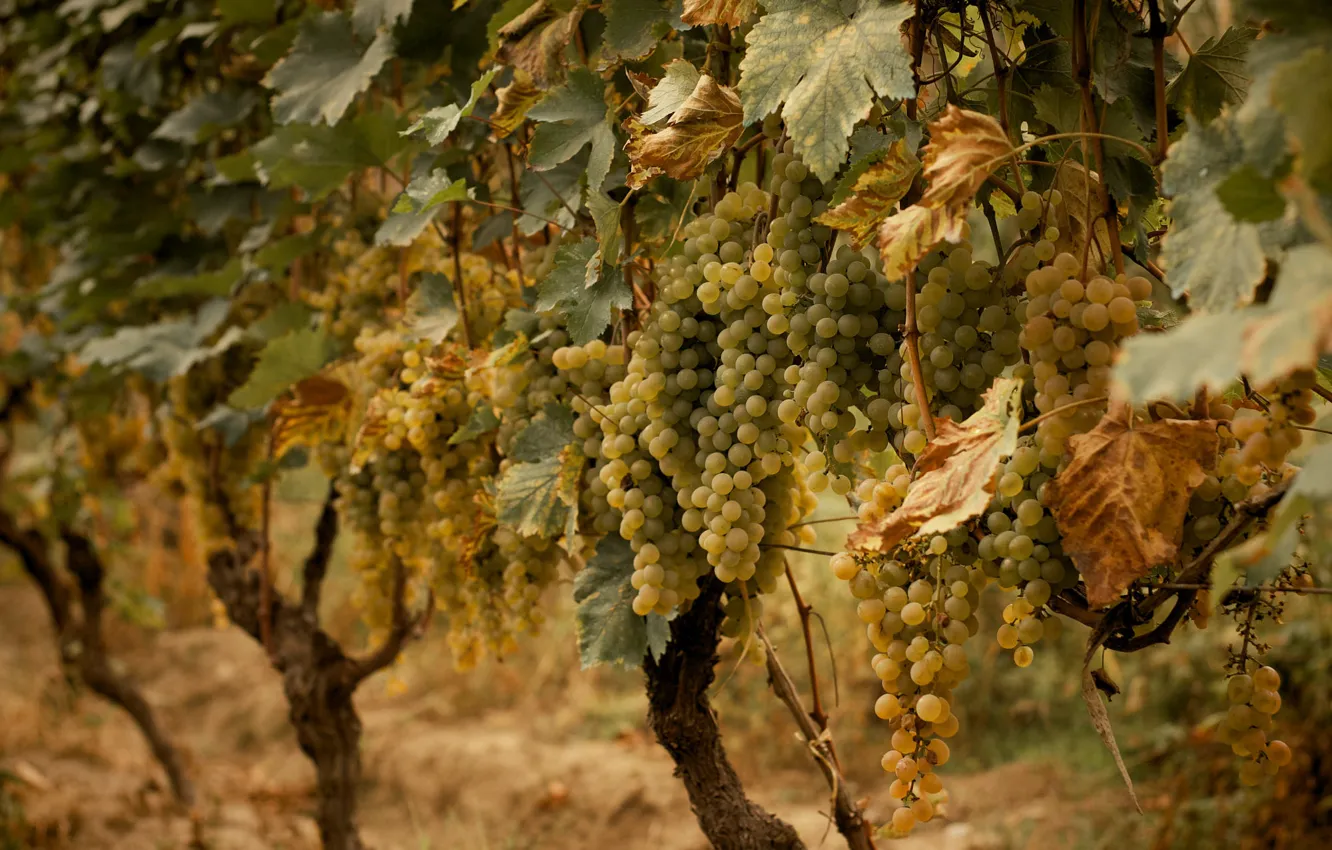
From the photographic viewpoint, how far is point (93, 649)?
2971 mm

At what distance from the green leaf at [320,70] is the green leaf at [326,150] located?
20 millimetres

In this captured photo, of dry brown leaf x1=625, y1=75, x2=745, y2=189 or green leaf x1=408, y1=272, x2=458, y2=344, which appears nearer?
dry brown leaf x1=625, y1=75, x2=745, y2=189

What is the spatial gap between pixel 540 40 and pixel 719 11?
242mm

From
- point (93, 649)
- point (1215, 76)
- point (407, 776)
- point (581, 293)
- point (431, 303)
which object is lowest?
point (407, 776)

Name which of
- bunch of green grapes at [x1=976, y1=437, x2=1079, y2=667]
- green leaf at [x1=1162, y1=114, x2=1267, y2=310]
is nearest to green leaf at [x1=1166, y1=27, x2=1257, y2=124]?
green leaf at [x1=1162, y1=114, x2=1267, y2=310]

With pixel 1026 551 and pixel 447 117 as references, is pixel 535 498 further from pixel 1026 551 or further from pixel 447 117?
pixel 1026 551

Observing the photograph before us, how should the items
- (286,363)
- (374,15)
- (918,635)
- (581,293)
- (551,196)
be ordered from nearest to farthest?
(918,635), (581,293), (551,196), (374,15), (286,363)

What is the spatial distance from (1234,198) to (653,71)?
0.60 m

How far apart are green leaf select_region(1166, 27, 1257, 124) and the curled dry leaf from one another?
6.9 inches

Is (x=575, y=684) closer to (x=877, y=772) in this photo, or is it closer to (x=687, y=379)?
(x=877, y=772)

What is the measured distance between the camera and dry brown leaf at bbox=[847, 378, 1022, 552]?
1.74ft

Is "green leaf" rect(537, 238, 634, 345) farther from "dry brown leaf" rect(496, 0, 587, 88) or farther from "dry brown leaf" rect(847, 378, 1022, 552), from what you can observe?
"dry brown leaf" rect(847, 378, 1022, 552)

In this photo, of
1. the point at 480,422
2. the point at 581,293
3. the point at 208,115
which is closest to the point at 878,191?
the point at 581,293

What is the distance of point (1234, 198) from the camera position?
46 centimetres
